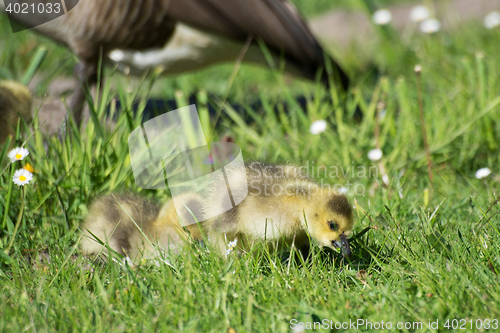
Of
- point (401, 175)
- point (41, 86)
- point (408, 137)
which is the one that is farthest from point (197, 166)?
point (41, 86)

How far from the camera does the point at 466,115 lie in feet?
10.5

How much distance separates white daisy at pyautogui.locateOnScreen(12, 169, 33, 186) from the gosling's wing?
6.17 ft

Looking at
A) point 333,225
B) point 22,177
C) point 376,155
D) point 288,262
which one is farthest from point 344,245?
point 22,177

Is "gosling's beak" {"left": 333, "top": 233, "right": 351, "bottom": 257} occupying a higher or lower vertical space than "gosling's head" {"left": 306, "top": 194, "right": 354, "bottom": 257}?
lower

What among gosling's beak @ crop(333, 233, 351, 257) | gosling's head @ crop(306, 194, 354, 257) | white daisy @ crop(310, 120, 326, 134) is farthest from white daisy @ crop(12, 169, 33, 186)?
white daisy @ crop(310, 120, 326, 134)

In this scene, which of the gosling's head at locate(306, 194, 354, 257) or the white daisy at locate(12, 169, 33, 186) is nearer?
the gosling's head at locate(306, 194, 354, 257)

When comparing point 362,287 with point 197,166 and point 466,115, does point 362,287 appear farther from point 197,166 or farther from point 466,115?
point 466,115

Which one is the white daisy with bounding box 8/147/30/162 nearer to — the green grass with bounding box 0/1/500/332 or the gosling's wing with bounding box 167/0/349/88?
the green grass with bounding box 0/1/500/332

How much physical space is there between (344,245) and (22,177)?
4.26 ft

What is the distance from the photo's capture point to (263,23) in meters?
3.78

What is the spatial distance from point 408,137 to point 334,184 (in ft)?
2.23

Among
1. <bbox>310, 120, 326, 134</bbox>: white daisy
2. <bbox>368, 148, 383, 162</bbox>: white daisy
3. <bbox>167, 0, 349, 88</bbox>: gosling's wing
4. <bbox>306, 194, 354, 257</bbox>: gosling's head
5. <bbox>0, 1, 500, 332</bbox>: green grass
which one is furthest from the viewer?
<bbox>167, 0, 349, 88</bbox>: gosling's wing

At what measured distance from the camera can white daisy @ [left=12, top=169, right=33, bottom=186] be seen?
6.51ft

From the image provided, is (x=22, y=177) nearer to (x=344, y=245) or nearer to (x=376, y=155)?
(x=344, y=245)
